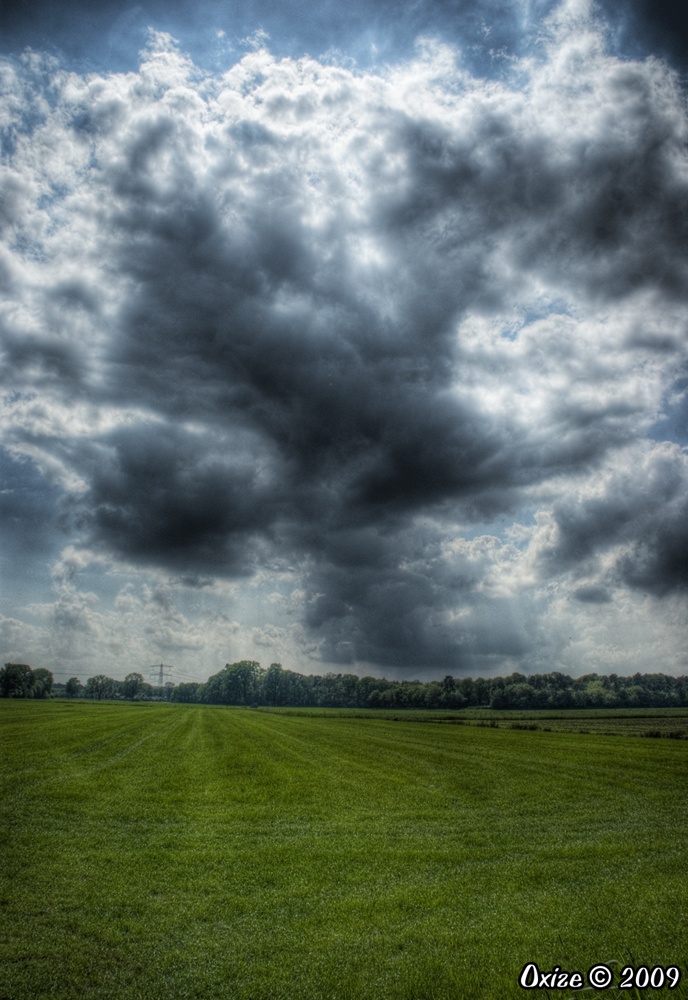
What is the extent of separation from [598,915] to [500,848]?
5044 millimetres

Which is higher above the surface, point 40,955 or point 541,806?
point 40,955

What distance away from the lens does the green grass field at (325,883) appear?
31.7ft

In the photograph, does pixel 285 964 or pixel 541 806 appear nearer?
pixel 285 964

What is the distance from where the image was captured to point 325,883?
13.8m

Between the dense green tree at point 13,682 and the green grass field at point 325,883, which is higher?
the green grass field at point 325,883

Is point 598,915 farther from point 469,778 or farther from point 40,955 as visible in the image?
point 469,778

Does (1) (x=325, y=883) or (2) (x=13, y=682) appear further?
(2) (x=13, y=682)

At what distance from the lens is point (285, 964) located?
32.6 ft

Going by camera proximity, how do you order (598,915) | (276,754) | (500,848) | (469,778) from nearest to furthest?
(598,915) → (500,848) → (469,778) → (276,754)

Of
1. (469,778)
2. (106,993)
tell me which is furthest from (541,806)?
(106,993)

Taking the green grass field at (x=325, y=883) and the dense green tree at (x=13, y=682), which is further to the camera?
the dense green tree at (x=13, y=682)

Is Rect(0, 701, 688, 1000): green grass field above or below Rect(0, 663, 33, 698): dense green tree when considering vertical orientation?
above

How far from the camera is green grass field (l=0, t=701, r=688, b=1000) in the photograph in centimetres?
967

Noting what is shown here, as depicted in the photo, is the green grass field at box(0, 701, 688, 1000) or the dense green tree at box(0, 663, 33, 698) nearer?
the green grass field at box(0, 701, 688, 1000)
